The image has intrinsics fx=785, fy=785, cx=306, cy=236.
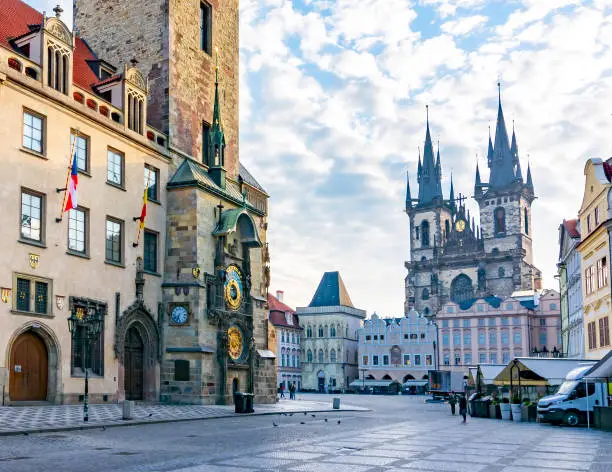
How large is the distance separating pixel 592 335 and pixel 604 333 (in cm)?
360

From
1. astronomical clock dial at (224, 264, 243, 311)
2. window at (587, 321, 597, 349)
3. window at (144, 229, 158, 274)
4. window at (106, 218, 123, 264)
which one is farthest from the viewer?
window at (587, 321, 597, 349)

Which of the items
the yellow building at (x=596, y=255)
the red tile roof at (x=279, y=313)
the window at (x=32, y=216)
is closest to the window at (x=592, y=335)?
the yellow building at (x=596, y=255)

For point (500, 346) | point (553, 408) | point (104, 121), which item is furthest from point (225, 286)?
point (500, 346)

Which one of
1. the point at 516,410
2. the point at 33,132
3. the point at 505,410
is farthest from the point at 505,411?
the point at 33,132

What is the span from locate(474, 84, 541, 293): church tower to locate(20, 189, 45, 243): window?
335 ft

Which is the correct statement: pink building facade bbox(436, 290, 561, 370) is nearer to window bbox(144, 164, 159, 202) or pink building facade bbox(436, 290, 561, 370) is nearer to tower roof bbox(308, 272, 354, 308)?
tower roof bbox(308, 272, 354, 308)

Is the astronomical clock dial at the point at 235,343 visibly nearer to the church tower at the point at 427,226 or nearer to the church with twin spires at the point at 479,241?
the church with twin spires at the point at 479,241

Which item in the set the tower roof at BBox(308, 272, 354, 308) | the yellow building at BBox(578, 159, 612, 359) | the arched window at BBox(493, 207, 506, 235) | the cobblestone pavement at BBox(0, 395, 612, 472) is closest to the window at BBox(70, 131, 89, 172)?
the cobblestone pavement at BBox(0, 395, 612, 472)

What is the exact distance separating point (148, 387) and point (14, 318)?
888cm

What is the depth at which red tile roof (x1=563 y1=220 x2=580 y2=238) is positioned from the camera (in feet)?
178

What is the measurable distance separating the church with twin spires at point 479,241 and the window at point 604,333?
75.3 m

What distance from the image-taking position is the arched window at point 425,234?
13712cm

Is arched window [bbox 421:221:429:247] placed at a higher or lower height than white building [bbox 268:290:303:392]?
higher

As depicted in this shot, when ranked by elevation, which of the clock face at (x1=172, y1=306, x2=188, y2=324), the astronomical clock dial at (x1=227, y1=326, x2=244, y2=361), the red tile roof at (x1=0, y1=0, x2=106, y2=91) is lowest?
the astronomical clock dial at (x1=227, y1=326, x2=244, y2=361)
